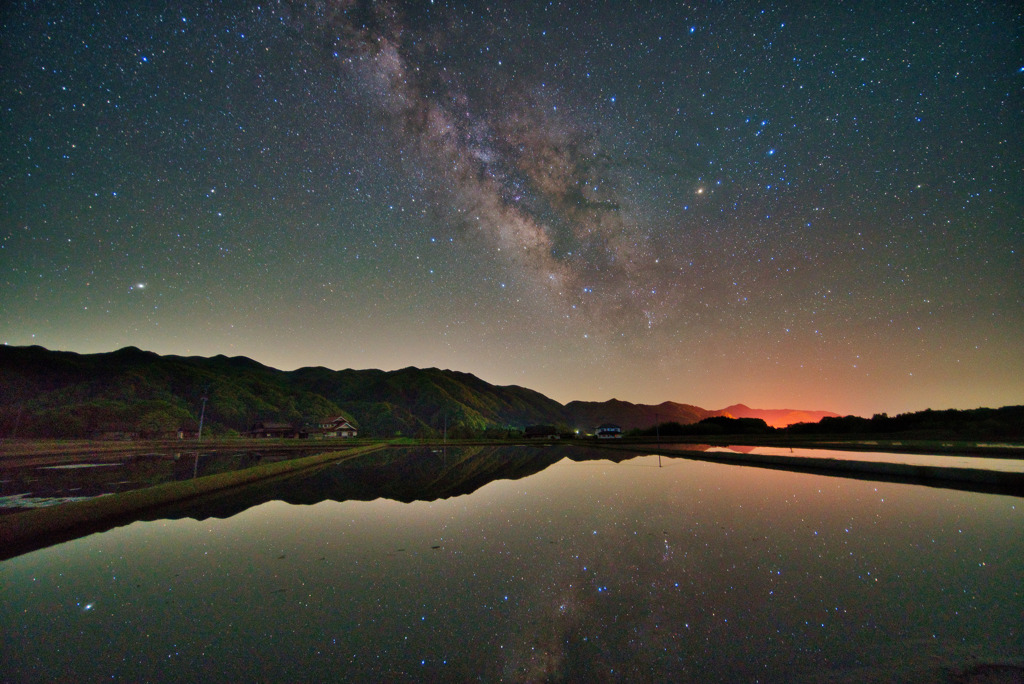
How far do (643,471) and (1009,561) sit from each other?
781 inches

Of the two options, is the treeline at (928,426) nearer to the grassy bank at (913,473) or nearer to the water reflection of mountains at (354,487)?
the grassy bank at (913,473)

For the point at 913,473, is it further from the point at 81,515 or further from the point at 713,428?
the point at 713,428

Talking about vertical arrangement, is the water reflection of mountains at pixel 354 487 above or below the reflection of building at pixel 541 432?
above

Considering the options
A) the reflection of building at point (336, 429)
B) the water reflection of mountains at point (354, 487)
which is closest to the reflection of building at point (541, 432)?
the water reflection of mountains at point (354, 487)

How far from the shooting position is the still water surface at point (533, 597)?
208 inches

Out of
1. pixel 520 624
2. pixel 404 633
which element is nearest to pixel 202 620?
pixel 404 633

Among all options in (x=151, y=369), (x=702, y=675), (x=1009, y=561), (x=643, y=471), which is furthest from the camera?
(x=151, y=369)

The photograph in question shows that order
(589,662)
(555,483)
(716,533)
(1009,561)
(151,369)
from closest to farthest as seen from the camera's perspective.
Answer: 1. (589,662)
2. (1009,561)
3. (716,533)
4. (555,483)
5. (151,369)

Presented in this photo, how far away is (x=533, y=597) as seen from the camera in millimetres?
7445

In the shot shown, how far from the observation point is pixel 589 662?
523 cm

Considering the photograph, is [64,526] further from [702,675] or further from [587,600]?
[702,675]

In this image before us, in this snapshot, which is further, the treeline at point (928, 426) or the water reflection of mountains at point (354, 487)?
the treeline at point (928, 426)

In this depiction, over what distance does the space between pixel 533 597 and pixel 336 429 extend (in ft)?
396

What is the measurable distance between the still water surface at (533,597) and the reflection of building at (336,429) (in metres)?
107
